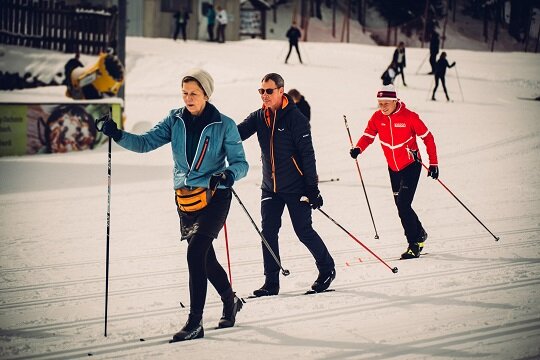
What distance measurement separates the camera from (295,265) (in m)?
6.90

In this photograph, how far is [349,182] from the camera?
1191cm

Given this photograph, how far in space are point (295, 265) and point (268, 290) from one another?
101 centimetres

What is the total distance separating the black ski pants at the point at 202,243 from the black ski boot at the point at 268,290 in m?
0.99

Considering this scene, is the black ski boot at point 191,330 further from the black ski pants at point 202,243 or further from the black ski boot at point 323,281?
the black ski boot at point 323,281

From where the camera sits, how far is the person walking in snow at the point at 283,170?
5.79 m

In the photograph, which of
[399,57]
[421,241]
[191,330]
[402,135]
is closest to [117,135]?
[191,330]

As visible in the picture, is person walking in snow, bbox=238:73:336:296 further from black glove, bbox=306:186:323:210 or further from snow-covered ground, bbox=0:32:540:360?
snow-covered ground, bbox=0:32:540:360

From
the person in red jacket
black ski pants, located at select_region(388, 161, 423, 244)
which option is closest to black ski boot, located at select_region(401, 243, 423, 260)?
the person in red jacket

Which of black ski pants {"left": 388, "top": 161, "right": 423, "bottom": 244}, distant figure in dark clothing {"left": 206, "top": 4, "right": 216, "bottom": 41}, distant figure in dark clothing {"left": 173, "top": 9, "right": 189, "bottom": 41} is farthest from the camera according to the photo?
distant figure in dark clothing {"left": 206, "top": 4, "right": 216, "bottom": 41}

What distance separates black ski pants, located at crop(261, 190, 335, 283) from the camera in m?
5.89

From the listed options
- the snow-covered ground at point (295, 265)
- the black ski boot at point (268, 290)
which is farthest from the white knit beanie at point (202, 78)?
the black ski boot at point (268, 290)

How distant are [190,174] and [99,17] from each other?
20085mm

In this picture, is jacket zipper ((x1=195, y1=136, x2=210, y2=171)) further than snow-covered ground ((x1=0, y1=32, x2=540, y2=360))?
Yes

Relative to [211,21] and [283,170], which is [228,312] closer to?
[283,170]
